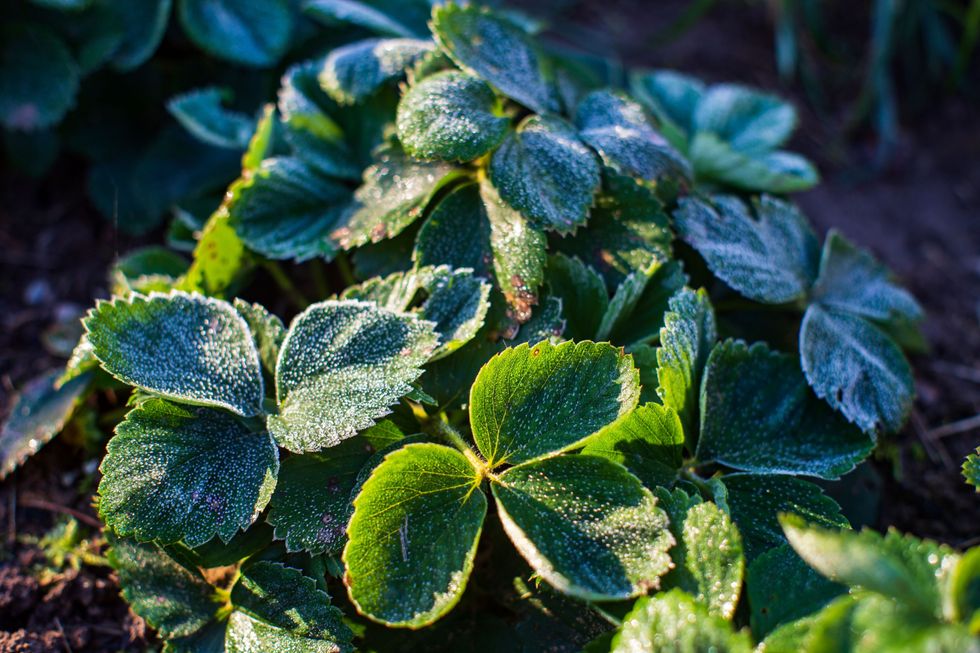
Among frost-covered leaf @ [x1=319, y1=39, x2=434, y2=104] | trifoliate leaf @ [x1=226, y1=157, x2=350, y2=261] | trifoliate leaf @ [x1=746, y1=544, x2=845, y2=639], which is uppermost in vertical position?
frost-covered leaf @ [x1=319, y1=39, x2=434, y2=104]

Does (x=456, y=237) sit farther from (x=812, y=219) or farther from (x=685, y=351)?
(x=812, y=219)

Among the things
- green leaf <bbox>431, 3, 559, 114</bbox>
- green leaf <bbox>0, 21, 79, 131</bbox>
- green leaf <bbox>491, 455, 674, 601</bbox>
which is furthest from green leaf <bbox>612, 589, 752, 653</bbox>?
green leaf <bbox>0, 21, 79, 131</bbox>

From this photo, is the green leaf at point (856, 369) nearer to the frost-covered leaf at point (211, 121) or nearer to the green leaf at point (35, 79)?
the frost-covered leaf at point (211, 121)

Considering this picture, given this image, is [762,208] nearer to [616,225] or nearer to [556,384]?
[616,225]

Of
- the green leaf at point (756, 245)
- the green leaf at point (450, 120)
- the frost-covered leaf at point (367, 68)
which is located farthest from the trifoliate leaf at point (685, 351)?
the frost-covered leaf at point (367, 68)

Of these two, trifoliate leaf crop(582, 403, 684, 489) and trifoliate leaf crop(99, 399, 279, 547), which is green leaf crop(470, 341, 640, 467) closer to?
trifoliate leaf crop(582, 403, 684, 489)

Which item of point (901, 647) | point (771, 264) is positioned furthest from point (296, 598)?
point (771, 264)
